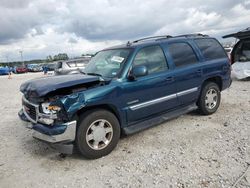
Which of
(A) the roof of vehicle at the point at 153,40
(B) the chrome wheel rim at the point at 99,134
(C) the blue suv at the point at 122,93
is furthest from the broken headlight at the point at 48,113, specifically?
(A) the roof of vehicle at the point at 153,40

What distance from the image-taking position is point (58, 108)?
11.7 ft

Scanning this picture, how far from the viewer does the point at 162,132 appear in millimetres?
4836

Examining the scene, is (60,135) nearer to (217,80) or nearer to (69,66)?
(217,80)

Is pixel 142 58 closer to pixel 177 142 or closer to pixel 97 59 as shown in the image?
pixel 97 59

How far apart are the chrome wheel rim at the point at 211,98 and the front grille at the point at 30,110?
3.73 meters

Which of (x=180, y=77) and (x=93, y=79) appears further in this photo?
(x=180, y=77)

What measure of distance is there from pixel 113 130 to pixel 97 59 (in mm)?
1834

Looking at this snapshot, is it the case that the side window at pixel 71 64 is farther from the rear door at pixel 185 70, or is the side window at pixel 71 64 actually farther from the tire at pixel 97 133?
the tire at pixel 97 133

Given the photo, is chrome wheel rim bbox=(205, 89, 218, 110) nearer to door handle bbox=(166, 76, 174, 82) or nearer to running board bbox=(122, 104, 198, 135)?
running board bbox=(122, 104, 198, 135)

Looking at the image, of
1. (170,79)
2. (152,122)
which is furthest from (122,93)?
(170,79)

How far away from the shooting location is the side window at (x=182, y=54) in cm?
498

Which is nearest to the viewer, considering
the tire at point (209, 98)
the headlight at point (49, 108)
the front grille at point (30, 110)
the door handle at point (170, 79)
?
the headlight at point (49, 108)

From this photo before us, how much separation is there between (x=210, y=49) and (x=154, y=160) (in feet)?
10.8

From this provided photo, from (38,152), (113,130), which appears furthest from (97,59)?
(38,152)
